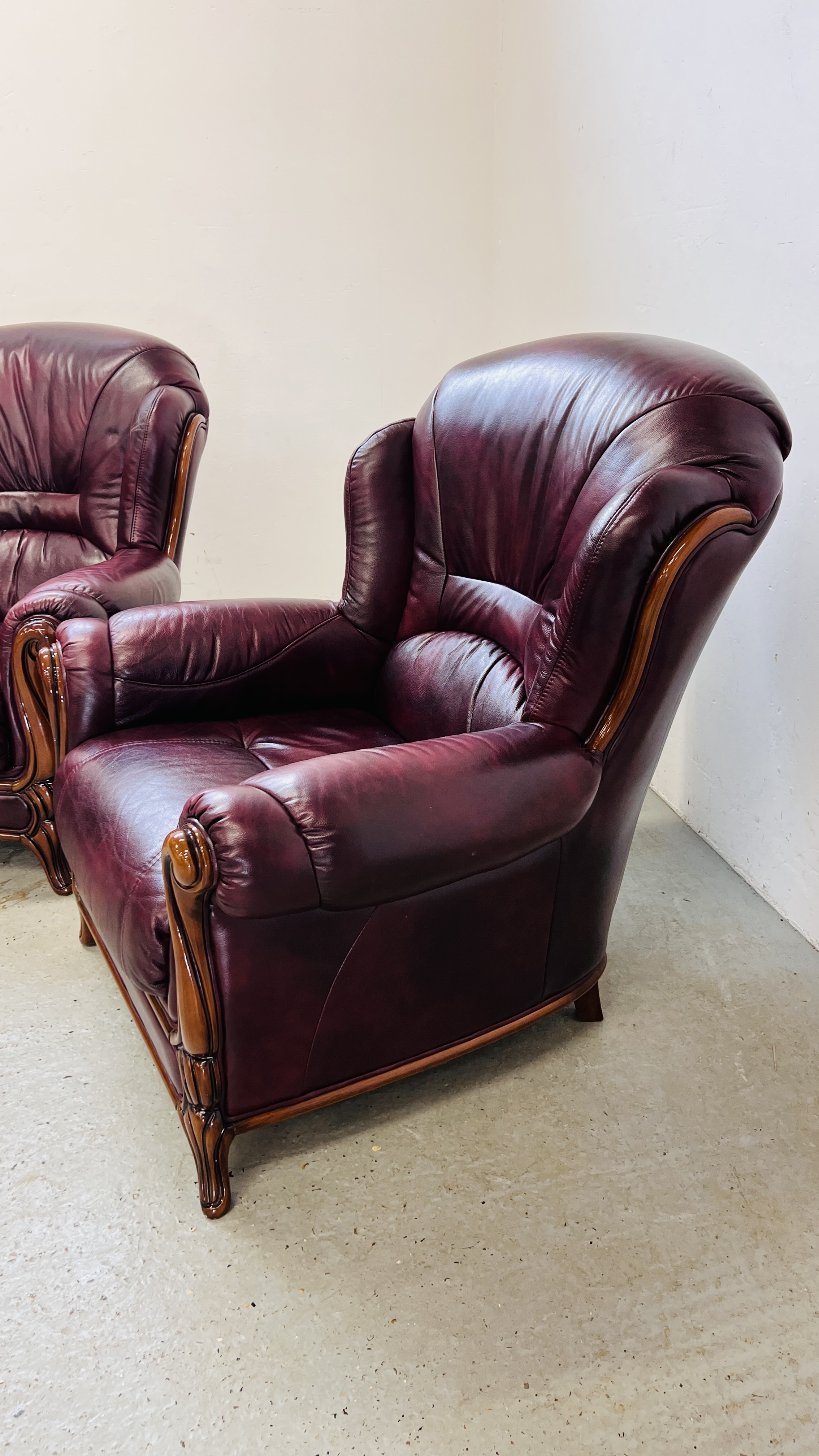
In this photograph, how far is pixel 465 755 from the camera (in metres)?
1.19

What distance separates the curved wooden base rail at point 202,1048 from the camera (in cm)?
106

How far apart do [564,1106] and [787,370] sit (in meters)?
1.37

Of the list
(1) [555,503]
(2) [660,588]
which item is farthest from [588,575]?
(1) [555,503]

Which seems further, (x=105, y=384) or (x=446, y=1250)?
(x=105, y=384)

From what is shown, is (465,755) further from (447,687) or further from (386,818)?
(447,687)

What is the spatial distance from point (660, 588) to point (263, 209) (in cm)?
231

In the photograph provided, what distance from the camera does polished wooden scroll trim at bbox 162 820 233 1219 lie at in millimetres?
1059

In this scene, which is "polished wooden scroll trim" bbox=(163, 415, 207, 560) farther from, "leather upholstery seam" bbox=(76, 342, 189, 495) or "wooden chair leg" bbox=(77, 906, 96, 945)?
"wooden chair leg" bbox=(77, 906, 96, 945)

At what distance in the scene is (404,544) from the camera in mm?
1816

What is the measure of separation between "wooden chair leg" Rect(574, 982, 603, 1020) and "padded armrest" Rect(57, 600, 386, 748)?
738 mm

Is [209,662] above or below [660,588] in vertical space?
below

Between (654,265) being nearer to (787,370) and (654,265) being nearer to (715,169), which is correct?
(715,169)

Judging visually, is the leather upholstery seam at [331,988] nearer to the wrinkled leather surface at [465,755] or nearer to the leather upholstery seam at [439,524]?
the wrinkled leather surface at [465,755]

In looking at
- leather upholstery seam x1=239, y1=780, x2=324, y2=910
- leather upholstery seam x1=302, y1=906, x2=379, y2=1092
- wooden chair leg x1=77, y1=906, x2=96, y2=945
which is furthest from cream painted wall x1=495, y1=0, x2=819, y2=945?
wooden chair leg x1=77, y1=906, x2=96, y2=945
